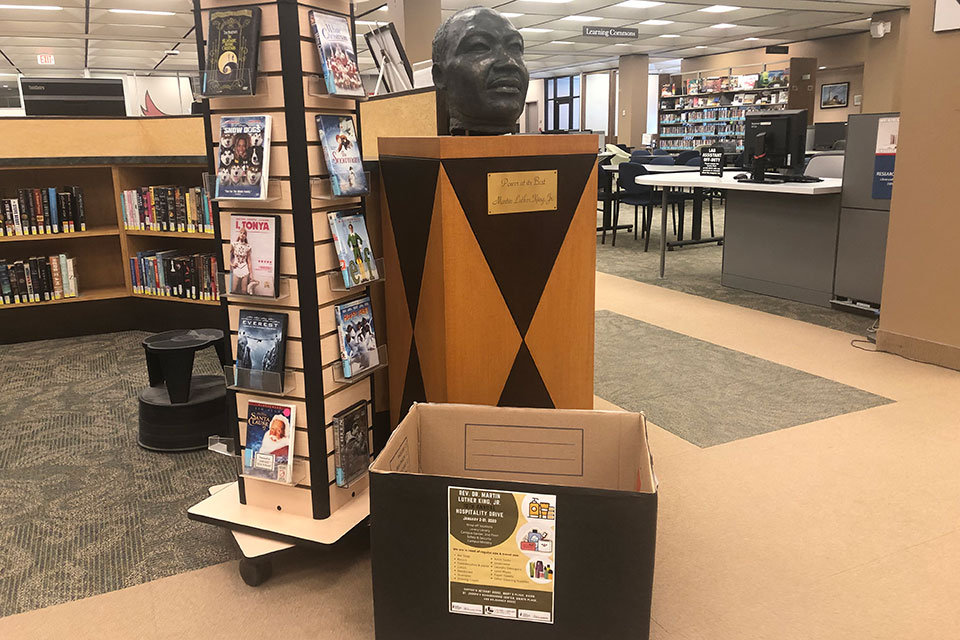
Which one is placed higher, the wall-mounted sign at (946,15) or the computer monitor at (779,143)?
the wall-mounted sign at (946,15)

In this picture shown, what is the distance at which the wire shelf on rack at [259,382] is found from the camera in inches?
72.0

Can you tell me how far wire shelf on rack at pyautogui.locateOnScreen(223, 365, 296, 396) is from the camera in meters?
1.83

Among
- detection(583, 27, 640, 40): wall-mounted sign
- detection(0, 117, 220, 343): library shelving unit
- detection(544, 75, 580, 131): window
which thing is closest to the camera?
detection(0, 117, 220, 343): library shelving unit

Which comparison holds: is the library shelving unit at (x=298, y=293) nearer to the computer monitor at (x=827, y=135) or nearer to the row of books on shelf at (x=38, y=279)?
the row of books on shelf at (x=38, y=279)

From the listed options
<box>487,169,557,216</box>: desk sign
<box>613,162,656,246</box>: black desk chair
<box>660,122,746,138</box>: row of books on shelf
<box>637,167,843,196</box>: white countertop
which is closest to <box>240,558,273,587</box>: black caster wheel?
<box>487,169,557,216</box>: desk sign

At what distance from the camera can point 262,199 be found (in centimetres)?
171

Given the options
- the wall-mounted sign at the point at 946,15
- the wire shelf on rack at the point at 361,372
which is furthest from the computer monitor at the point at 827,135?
the wire shelf on rack at the point at 361,372

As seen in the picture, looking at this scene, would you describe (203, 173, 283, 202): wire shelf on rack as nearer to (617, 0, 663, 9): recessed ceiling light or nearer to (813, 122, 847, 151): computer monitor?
(813, 122, 847, 151): computer monitor

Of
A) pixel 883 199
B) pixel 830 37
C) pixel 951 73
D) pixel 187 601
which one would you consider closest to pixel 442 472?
pixel 187 601

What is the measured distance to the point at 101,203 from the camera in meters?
4.53

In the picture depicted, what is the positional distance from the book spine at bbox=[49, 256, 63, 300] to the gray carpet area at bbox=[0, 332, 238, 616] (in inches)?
29.5

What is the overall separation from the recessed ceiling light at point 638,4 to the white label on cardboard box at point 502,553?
10.6 metres

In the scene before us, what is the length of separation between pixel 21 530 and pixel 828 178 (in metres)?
5.53

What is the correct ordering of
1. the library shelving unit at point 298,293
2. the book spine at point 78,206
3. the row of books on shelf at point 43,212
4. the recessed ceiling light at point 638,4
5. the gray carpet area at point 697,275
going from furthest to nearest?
the recessed ceiling light at point 638,4
the gray carpet area at point 697,275
the book spine at point 78,206
the row of books on shelf at point 43,212
the library shelving unit at point 298,293
